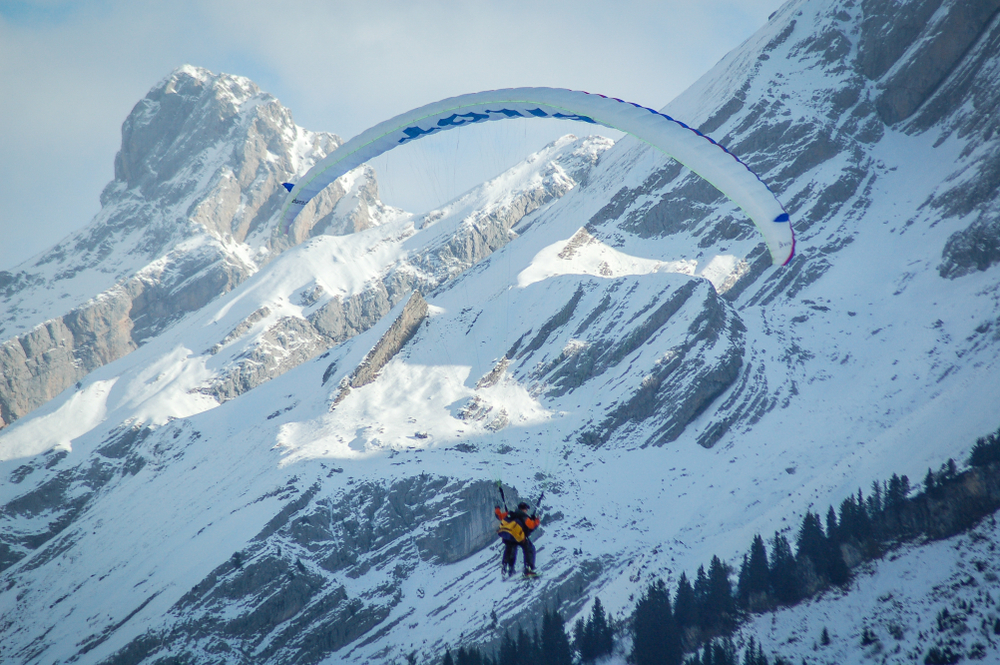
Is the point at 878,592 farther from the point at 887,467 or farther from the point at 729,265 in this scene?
the point at 729,265

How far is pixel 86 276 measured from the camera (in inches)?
6324

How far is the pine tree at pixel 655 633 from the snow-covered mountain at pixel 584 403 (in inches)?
141

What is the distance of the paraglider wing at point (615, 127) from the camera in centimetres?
2573

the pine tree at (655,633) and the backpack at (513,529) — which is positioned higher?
the backpack at (513,529)

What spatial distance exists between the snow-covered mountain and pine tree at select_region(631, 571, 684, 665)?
11.7 feet

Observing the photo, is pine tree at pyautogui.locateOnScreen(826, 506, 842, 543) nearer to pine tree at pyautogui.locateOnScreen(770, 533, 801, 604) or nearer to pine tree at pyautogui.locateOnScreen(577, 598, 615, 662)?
pine tree at pyautogui.locateOnScreen(770, 533, 801, 604)

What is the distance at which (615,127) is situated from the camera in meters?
26.5

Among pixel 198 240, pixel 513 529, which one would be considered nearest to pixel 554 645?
pixel 513 529

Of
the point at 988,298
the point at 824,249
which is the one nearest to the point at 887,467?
the point at 988,298

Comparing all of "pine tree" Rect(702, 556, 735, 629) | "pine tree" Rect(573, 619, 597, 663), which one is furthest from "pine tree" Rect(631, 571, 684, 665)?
"pine tree" Rect(573, 619, 597, 663)

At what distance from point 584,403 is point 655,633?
97.8 feet

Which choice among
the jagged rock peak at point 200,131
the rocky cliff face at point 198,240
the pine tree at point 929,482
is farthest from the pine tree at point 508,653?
the jagged rock peak at point 200,131

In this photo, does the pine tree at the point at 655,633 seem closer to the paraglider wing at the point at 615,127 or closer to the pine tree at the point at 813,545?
the pine tree at the point at 813,545

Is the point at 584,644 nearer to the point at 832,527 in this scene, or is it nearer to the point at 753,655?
the point at 753,655
